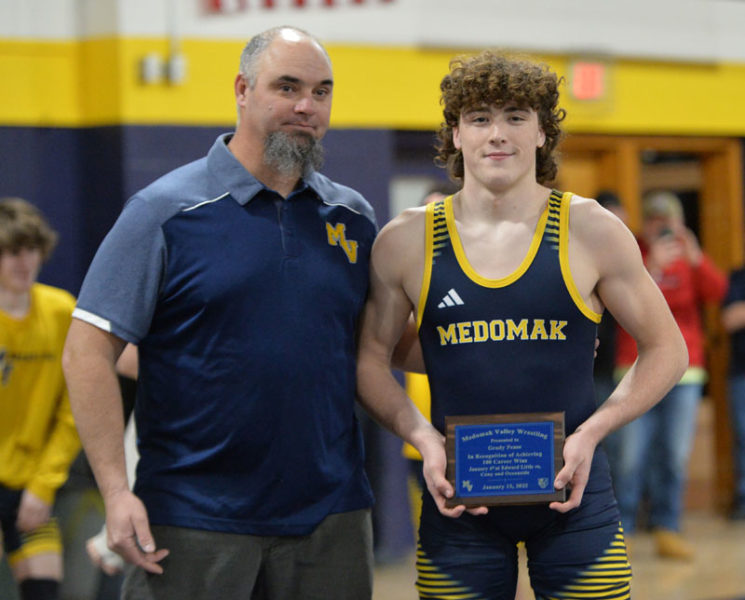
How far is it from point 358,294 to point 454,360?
0.30 metres

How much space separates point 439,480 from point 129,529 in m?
0.68

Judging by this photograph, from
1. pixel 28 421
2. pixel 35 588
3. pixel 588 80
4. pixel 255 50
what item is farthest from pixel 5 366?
pixel 588 80

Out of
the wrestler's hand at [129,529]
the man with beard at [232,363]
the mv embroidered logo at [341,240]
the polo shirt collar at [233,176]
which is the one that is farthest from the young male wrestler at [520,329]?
the wrestler's hand at [129,529]

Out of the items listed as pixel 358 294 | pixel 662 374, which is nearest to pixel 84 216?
pixel 358 294

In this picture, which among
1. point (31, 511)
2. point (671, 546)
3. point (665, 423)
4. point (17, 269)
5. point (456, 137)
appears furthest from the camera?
point (665, 423)

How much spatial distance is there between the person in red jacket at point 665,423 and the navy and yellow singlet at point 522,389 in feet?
12.7

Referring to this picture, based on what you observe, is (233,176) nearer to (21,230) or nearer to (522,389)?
(522,389)

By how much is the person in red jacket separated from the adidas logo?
3976mm

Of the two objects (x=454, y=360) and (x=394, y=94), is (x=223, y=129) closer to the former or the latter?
(x=394, y=94)

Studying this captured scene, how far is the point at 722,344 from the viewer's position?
7.95 m

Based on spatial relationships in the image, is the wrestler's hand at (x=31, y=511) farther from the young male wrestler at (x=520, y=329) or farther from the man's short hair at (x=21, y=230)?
the young male wrestler at (x=520, y=329)

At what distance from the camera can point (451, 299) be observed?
9.18ft

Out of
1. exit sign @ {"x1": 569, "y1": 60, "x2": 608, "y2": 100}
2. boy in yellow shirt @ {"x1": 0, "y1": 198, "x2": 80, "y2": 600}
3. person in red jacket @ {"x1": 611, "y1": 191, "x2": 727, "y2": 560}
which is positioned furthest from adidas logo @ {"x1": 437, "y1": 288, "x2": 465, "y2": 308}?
exit sign @ {"x1": 569, "y1": 60, "x2": 608, "y2": 100}

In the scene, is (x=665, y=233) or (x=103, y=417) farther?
(x=665, y=233)
